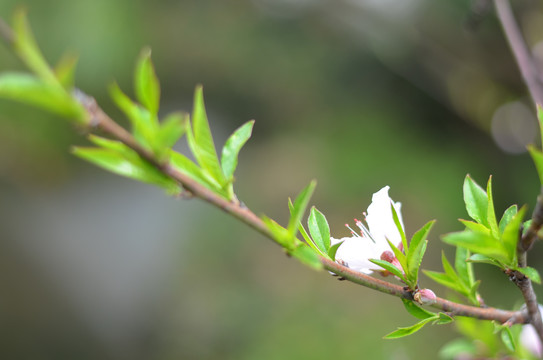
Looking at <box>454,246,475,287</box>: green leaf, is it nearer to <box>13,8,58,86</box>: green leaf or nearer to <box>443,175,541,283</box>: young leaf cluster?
<box>443,175,541,283</box>: young leaf cluster

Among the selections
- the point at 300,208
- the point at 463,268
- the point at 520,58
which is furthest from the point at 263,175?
the point at 300,208

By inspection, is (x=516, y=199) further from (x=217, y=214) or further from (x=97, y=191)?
(x=97, y=191)

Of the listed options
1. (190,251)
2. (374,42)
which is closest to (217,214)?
(190,251)

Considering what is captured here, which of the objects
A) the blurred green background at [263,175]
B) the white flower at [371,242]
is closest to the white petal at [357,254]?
the white flower at [371,242]

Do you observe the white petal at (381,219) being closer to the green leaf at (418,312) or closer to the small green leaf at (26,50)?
the green leaf at (418,312)

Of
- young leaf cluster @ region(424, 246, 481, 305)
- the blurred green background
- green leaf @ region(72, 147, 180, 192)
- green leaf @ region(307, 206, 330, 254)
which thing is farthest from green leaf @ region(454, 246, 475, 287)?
the blurred green background

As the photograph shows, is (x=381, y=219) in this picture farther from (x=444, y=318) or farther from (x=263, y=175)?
(x=263, y=175)

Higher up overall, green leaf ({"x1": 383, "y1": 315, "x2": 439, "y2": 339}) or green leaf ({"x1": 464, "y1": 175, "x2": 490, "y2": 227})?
green leaf ({"x1": 464, "y1": 175, "x2": 490, "y2": 227})
